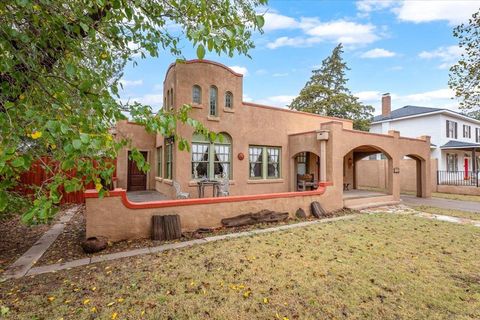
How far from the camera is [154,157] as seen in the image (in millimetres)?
14750

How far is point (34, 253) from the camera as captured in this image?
5.60 metres

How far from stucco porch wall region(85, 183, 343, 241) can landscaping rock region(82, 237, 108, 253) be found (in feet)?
0.94

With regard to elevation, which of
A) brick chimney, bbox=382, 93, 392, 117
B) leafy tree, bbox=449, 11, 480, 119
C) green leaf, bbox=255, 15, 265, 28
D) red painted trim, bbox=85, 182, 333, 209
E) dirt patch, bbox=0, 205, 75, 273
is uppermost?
brick chimney, bbox=382, 93, 392, 117

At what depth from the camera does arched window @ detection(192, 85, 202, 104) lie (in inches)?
433

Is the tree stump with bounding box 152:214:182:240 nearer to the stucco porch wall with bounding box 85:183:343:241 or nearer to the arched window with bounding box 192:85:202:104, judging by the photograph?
the stucco porch wall with bounding box 85:183:343:241

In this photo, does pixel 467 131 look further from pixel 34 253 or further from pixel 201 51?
pixel 34 253

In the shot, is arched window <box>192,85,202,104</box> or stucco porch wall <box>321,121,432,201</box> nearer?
stucco porch wall <box>321,121,432,201</box>

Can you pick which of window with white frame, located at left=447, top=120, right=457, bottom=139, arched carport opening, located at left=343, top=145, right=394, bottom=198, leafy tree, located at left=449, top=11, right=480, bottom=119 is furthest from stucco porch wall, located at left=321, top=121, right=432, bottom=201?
window with white frame, located at left=447, top=120, right=457, bottom=139

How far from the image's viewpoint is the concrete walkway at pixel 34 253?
459cm

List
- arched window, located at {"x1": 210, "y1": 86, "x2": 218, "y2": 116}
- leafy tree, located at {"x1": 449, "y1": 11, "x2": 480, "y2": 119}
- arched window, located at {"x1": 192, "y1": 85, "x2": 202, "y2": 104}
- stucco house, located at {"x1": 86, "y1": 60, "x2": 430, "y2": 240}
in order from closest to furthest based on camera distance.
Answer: leafy tree, located at {"x1": 449, "y1": 11, "x2": 480, "y2": 119} → stucco house, located at {"x1": 86, "y1": 60, "x2": 430, "y2": 240} → arched window, located at {"x1": 192, "y1": 85, "x2": 202, "y2": 104} → arched window, located at {"x1": 210, "y1": 86, "x2": 218, "y2": 116}

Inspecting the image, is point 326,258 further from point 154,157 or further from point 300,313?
point 154,157

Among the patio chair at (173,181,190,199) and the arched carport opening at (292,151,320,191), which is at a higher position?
the arched carport opening at (292,151,320,191)

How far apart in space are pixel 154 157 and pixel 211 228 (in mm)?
8916

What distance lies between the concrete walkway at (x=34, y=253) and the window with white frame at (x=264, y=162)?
8.22 m
